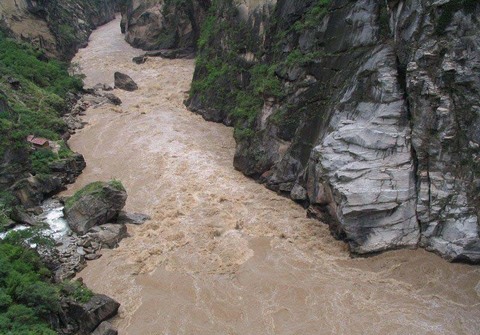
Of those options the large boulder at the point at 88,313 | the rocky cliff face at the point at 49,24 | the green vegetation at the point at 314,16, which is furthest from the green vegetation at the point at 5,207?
the rocky cliff face at the point at 49,24

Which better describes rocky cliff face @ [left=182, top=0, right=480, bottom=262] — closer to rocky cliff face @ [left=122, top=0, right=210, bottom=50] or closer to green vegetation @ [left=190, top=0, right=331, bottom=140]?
green vegetation @ [left=190, top=0, right=331, bottom=140]

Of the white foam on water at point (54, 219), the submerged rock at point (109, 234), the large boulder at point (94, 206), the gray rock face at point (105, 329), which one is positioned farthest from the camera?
the large boulder at point (94, 206)

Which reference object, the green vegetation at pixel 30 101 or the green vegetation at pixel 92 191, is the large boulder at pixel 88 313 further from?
the green vegetation at pixel 92 191

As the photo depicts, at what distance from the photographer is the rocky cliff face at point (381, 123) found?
16213 millimetres

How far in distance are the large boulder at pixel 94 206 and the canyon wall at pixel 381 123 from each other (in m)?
7.27

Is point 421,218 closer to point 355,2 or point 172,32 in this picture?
point 355,2

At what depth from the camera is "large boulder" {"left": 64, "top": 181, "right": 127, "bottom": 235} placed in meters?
19.8

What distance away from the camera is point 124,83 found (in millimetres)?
37688

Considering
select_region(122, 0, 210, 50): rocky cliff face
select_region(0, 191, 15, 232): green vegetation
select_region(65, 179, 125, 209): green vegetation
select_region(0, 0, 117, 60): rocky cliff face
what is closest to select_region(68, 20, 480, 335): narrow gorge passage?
select_region(65, 179, 125, 209): green vegetation

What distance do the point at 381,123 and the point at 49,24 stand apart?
34.8m

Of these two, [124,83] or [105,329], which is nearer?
[105,329]

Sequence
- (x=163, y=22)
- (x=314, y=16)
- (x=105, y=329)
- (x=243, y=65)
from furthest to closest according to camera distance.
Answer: (x=163, y=22)
(x=243, y=65)
(x=314, y=16)
(x=105, y=329)

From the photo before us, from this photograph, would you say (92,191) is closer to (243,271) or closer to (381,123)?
(243,271)

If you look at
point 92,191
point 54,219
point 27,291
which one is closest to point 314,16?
point 92,191
